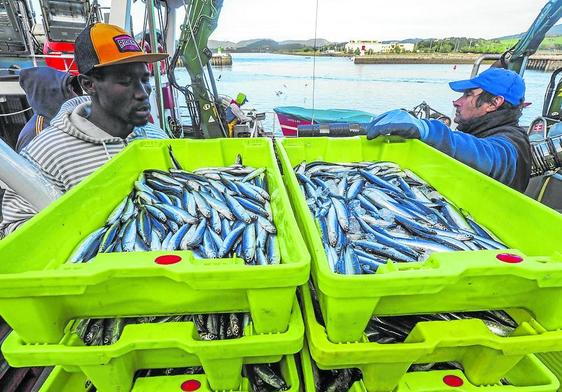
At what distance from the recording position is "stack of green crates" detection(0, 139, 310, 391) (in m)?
0.75

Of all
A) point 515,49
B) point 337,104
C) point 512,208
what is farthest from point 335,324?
point 337,104

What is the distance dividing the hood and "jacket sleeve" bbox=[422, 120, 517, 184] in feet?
12.5

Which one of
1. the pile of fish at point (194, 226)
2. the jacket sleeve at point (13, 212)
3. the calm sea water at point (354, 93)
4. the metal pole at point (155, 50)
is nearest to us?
the pile of fish at point (194, 226)

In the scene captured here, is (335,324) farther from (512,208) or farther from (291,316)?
(512,208)

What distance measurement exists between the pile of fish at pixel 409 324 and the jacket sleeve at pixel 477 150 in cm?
131

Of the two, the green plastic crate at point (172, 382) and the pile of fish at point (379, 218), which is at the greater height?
the pile of fish at point (379, 218)

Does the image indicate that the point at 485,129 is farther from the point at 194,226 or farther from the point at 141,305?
the point at 141,305

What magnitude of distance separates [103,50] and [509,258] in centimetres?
243

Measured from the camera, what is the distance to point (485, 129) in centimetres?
252

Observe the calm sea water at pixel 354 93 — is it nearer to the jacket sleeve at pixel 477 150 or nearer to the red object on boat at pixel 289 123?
the red object on boat at pixel 289 123

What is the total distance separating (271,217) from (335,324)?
2.22 feet

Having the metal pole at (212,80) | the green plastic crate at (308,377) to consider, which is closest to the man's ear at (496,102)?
the green plastic crate at (308,377)

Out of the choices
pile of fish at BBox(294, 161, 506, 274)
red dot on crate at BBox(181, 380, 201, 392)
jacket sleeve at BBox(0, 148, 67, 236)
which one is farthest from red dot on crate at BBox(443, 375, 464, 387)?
jacket sleeve at BBox(0, 148, 67, 236)

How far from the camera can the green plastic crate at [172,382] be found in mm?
984
